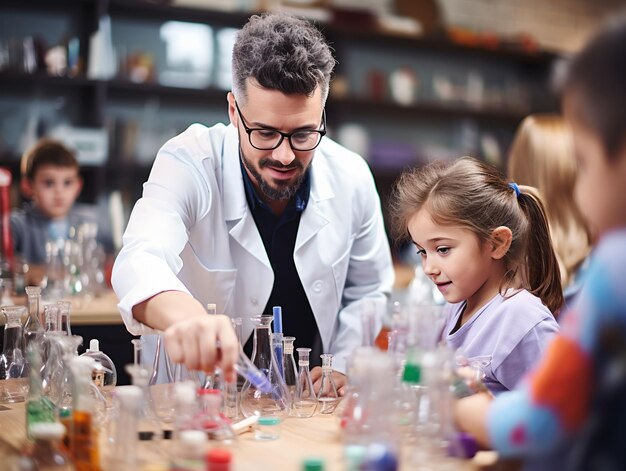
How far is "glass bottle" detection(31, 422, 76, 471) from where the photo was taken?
49.8 inches

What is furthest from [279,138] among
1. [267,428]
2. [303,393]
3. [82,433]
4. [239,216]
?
[82,433]

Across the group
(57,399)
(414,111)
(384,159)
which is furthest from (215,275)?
(414,111)

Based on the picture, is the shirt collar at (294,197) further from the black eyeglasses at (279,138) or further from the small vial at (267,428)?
the small vial at (267,428)

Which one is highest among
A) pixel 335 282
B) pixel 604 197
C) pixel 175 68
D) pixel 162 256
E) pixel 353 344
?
pixel 175 68

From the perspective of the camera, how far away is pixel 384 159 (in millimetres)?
6070

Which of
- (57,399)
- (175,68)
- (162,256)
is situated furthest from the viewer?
(175,68)

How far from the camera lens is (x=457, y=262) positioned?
80.5 inches

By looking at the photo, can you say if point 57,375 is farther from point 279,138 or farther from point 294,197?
point 294,197

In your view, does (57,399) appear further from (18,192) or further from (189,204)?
(18,192)

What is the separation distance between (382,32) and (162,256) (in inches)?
173

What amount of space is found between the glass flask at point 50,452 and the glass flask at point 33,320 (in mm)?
574

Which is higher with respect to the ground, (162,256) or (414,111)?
(414,111)

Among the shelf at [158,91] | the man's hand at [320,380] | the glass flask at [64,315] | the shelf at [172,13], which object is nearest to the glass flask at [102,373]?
the glass flask at [64,315]

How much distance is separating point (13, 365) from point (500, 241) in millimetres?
1208
